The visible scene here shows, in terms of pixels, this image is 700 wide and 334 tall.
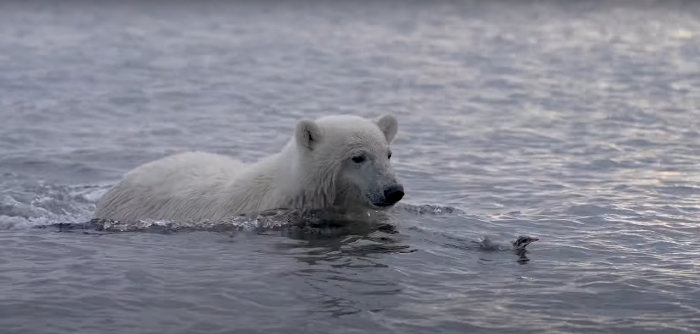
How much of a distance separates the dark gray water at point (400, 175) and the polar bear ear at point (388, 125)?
72 centimetres

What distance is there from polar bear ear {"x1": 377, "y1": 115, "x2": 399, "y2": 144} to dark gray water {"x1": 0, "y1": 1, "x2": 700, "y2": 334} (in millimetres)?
717

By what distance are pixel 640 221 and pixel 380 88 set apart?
414 inches

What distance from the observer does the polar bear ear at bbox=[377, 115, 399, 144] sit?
9.13 meters

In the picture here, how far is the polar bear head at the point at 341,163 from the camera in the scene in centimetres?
862

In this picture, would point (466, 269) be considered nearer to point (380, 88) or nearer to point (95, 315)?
point (95, 315)

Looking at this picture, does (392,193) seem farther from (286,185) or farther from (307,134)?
(286,185)

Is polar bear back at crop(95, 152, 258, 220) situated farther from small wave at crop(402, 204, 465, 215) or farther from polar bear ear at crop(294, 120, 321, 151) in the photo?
small wave at crop(402, 204, 465, 215)

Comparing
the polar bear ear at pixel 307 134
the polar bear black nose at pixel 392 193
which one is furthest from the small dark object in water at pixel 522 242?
the polar bear ear at pixel 307 134

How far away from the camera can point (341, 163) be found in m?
8.71

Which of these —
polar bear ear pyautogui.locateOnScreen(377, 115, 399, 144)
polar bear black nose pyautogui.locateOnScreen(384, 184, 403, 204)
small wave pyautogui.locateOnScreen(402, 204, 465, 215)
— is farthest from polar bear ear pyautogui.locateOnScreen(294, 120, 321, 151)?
small wave pyautogui.locateOnScreen(402, 204, 465, 215)

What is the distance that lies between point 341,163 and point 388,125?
68 centimetres

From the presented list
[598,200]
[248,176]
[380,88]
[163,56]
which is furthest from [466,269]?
[163,56]

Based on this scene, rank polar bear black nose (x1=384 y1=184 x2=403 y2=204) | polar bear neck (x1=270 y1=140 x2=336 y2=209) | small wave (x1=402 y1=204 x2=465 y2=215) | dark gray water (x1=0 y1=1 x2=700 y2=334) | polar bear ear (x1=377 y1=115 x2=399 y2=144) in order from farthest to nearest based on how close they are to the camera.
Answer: small wave (x1=402 y1=204 x2=465 y2=215), polar bear ear (x1=377 y1=115 x2=399 y2=144), polar bear neck (x1=270 y1=140 x2=336 y2=209), polar bear black nose (x1=384 y1=184 x2=403 y2=204), dark gray water (x1=0 y1=1 x2=700 y2=334)

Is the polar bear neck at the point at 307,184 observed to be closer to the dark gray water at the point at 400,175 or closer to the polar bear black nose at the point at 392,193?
the dark gray water at the point at 400,175
